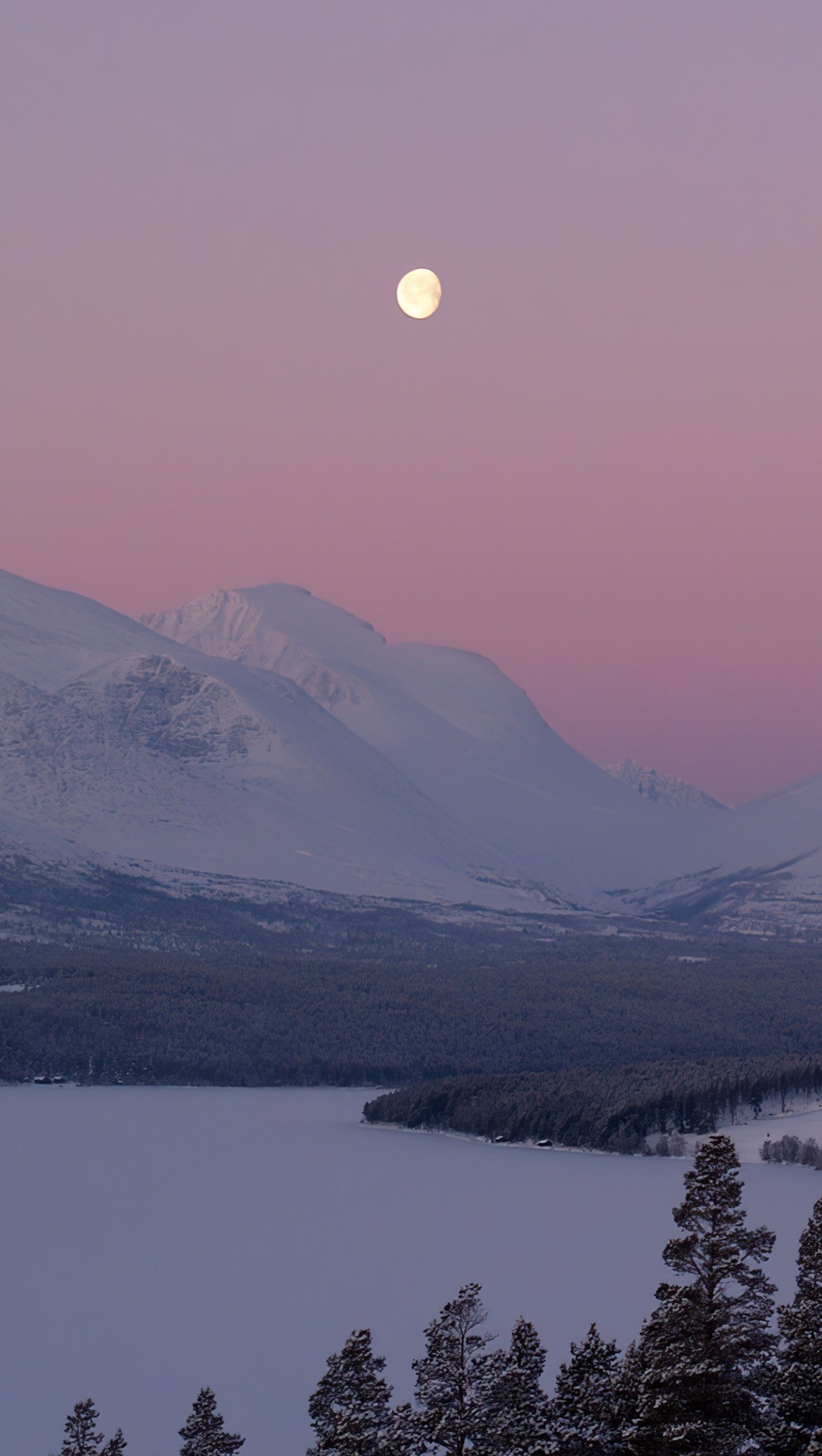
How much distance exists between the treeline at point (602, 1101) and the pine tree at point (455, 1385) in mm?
77149

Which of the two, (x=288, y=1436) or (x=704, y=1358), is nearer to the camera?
(x=704, y=1358)

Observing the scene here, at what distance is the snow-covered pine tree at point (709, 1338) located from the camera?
67.4 feet

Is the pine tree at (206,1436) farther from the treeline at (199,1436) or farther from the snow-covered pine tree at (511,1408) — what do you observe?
the snow-covered pine tree at (511,1408)

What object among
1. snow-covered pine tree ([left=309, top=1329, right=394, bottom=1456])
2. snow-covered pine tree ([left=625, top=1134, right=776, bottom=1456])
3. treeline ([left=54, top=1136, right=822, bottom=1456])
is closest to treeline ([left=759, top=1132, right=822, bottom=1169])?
treeline ([left=54, top=1136, right=822, bottom=1456])

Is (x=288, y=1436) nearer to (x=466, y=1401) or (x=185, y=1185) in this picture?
(x=466, y=1401)

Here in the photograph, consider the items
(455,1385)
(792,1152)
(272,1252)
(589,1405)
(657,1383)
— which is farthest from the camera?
(792,1152)

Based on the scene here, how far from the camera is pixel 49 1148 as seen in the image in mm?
100438

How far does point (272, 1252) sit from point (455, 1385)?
162 feet

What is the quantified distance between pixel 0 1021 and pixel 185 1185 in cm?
6607

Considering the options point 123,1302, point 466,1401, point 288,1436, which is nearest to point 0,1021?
point 123,1302

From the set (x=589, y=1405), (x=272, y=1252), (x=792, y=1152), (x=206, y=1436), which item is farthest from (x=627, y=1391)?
(x=792, y=1152)

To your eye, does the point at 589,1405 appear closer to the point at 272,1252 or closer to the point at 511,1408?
the point at 511,1408

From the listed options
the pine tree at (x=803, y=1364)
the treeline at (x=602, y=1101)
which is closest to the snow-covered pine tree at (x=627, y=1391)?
the pine tree at (x=803, y=1364)

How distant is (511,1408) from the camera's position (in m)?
23.6
